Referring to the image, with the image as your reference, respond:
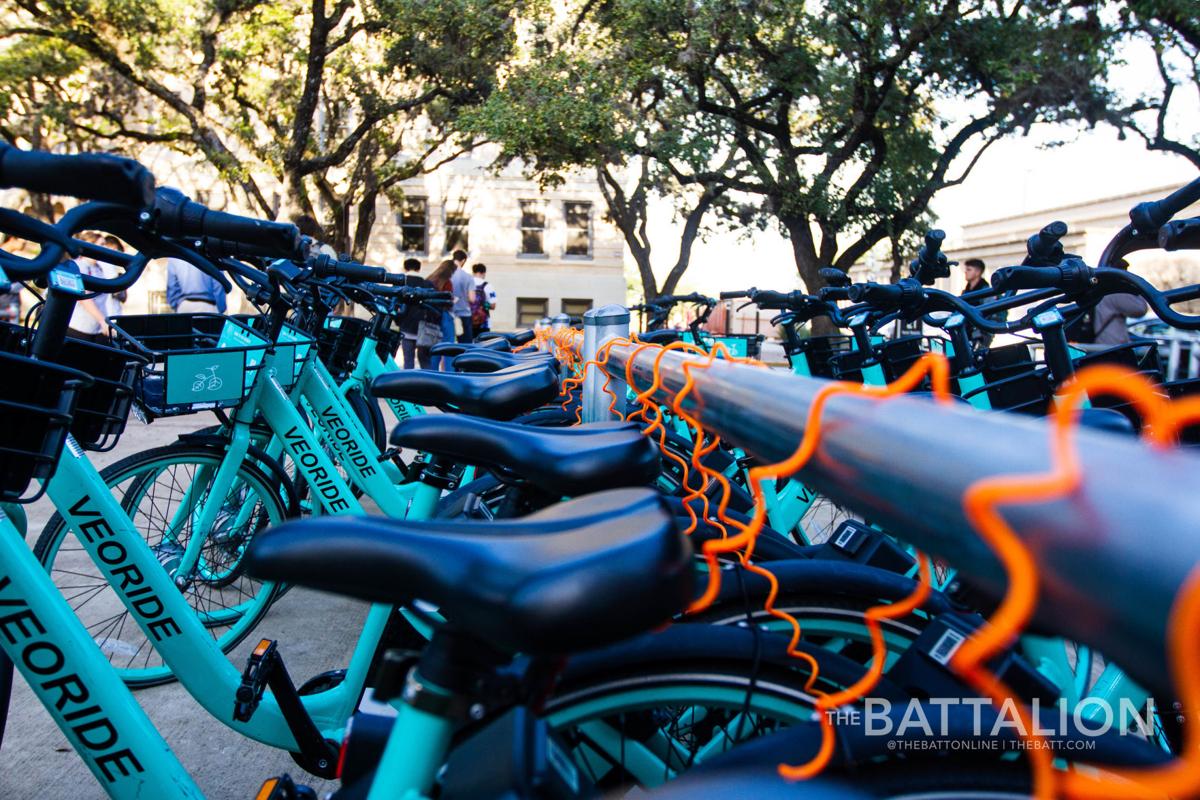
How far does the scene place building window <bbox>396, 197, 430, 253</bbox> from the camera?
27.0m

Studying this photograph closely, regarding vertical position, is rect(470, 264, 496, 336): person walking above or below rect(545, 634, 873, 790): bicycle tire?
above

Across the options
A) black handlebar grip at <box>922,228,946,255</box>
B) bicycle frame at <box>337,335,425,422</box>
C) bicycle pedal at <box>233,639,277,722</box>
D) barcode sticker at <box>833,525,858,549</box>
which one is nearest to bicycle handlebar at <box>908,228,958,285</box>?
black handlebar grip at <box>922,228,946,255</box>

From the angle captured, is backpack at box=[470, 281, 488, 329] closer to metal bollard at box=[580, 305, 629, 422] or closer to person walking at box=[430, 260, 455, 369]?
person walking at box=[430, 260, 455, 369]

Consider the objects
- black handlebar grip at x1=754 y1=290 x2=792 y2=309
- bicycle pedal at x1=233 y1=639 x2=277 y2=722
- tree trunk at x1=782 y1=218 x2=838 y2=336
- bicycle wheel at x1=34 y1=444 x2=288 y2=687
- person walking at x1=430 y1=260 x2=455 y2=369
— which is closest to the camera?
bicycle pedal at x1=233 y1=639 x2=277 y2=722

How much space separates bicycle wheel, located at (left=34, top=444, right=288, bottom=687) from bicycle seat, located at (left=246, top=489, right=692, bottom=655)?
7.48ft

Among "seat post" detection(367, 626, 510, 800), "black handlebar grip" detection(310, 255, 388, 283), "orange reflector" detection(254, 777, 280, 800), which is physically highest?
→ "black handlebar grip" detection(310, 255, 388, 283)

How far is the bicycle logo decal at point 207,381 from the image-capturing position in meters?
2.79

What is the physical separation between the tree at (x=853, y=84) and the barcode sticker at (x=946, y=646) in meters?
13.0

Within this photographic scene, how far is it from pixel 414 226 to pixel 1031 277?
25.9 meters

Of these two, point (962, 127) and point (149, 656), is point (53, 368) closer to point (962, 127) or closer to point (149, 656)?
point (149, 656)

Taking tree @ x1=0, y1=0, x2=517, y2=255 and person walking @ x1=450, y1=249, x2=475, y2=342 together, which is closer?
person walking @ x1=450, y1=249, x2=475, y2=342

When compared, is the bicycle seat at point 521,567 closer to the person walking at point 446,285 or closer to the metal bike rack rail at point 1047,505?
the metal bike rack rail at point 1047,505

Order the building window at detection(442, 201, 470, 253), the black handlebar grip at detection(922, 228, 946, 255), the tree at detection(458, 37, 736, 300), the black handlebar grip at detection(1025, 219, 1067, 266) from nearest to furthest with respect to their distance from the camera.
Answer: the black handlebar grip at detection(1025, 219, 1067, 266)
the black handlebar grip at detection(922, 228, 946, 255)
the tree at detection(458, 37, 736, 300)
the building window at detection(442, 201, 470, 253)

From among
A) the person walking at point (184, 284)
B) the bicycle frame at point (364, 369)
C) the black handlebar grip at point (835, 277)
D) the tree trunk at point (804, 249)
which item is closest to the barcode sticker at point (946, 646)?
the black handlebar grip at point (835, 277)
